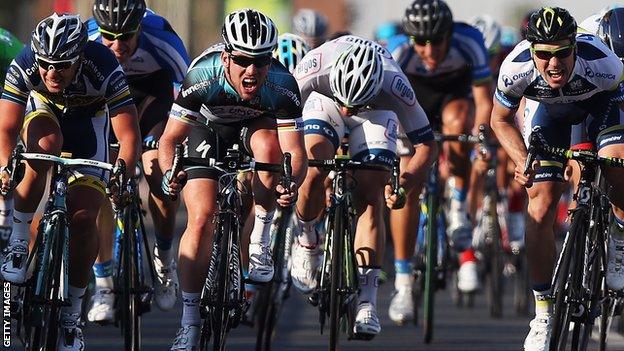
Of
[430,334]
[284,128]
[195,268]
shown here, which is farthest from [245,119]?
[430,334]

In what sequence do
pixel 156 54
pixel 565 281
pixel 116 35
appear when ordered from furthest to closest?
pixel 156 54
pixel 116 35
pixel 565 281

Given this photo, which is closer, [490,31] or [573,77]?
[573,77]

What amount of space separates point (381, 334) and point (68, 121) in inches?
166

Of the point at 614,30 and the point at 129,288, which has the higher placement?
the point at 614,30

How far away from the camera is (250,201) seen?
1158 cm

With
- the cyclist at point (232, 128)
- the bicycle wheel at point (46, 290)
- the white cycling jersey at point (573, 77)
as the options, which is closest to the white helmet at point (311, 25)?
the cyclist at point (232, 128)

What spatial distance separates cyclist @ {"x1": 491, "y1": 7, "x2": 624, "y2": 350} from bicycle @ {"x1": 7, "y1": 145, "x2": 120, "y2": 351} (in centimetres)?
258

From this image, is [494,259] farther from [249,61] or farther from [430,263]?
[249,61]

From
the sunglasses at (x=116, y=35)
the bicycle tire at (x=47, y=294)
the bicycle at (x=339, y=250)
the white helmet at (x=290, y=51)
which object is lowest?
the bicycle tire at (x=47, y=294)

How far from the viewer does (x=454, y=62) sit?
15516 millimetres

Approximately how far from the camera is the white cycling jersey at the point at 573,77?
35.1 feet

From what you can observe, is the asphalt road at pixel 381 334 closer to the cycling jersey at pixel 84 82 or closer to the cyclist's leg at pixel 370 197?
the cyclist's leg at pixel 370 197

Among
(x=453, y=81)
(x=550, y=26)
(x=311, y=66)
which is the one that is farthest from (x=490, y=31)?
(x=550, y=26)

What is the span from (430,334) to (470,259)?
8.20 ft
